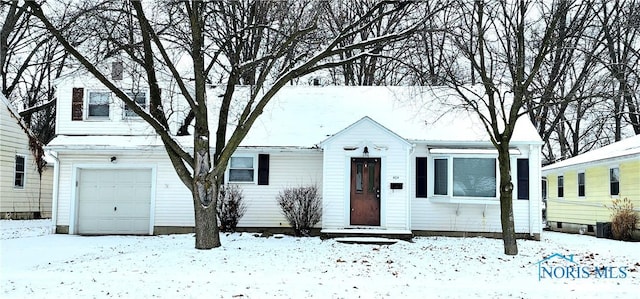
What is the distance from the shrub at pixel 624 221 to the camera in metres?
17.9

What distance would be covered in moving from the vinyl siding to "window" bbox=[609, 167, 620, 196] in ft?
0.53

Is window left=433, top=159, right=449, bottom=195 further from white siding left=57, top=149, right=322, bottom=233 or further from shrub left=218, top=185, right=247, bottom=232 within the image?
shrub left=218, top=185, right=247, bottom=232

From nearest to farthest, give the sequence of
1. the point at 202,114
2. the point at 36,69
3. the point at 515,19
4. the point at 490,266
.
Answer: the point at 490,266, the point at 515,19, the point at 202,114, the point at 36,69

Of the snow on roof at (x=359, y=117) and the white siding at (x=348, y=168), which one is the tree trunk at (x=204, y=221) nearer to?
the white siding at (x=348, y=168)

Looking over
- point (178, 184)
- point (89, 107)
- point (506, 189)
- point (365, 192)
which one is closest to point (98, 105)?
point (89, 107)

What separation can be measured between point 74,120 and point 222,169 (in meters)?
7.46

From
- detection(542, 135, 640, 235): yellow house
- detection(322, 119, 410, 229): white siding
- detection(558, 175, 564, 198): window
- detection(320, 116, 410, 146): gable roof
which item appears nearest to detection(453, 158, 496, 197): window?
detection(322, 119, 410, 229): white siding

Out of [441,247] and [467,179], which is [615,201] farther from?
[441,247]

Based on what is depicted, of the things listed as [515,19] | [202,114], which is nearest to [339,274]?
[202,114]

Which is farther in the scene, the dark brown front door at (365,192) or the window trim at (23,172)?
the window trim at (23,172)

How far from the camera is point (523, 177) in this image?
684 inches

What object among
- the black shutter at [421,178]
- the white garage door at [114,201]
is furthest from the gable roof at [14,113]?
the black shutter at [421,178]

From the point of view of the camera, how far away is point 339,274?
1035cm

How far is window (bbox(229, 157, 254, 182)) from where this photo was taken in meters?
18.0
